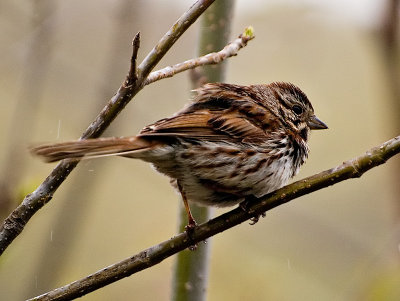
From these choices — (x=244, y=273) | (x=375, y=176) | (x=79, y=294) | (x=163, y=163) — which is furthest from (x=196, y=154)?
(x=375, y=176)

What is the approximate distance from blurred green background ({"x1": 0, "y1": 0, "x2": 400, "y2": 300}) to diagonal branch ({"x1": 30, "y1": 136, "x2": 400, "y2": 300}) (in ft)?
0.50

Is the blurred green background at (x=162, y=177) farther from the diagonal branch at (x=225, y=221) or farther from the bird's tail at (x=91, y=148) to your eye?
the bird's tail at (x=91, y=148)

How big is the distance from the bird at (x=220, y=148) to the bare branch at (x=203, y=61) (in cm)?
44

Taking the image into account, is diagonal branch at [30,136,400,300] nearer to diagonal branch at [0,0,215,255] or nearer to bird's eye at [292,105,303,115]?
diagonal branch at [0,0,215,255]

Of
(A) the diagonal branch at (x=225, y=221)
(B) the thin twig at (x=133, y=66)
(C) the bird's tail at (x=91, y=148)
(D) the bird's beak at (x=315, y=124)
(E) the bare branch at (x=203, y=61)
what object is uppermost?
(D) the bird's beak at (x=315, y=124)

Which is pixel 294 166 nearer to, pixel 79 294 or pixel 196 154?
pixel 196 154

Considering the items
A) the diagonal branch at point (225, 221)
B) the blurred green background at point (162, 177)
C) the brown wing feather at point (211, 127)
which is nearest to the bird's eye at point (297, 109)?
the brown wing feather at point (211, 127)

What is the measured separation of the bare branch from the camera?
10.6ft

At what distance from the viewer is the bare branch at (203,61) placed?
323 centimetres

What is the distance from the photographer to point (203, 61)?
3287 mm

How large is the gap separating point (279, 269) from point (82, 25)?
125 inches

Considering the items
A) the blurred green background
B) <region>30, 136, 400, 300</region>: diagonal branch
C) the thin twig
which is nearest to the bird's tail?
the thin twig

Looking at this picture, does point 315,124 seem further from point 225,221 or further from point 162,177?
point 162,177

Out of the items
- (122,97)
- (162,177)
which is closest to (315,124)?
(162,177)
